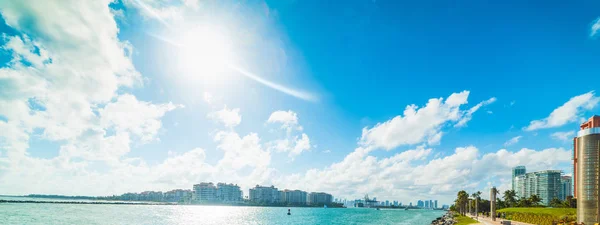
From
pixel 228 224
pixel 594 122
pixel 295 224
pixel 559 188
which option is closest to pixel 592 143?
pixel 594 122

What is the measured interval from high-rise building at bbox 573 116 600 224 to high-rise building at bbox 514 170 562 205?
14128cm

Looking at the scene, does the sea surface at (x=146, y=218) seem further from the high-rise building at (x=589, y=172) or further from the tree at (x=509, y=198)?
the high-rise building at (x=589, y=172)

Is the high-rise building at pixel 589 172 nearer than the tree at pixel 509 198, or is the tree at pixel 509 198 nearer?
the high-rise building at pixel 589 172

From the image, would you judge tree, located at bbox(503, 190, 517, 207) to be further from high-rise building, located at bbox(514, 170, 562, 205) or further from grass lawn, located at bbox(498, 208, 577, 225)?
grass lawn, located at bbox(498, 208, 577, 225)

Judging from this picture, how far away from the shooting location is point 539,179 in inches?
6235

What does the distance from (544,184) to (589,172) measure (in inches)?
6370

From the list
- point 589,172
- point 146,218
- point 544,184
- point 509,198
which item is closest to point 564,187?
point 544,184

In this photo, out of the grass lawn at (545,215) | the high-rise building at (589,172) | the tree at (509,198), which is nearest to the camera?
the high-rise building at (589,172)

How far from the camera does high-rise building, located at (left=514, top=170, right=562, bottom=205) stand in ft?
493

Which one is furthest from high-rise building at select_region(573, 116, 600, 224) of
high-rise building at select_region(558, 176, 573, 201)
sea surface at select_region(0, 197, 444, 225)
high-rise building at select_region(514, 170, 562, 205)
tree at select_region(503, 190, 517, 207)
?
high-rise building at select_region(558, 176, 573, 201)

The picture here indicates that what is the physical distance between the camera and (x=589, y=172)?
23094 mm

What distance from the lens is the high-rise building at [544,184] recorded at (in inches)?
5915

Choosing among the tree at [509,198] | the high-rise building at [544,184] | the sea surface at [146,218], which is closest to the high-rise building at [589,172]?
the sea surface at [146,218]

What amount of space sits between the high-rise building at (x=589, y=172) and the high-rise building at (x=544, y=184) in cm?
14128
